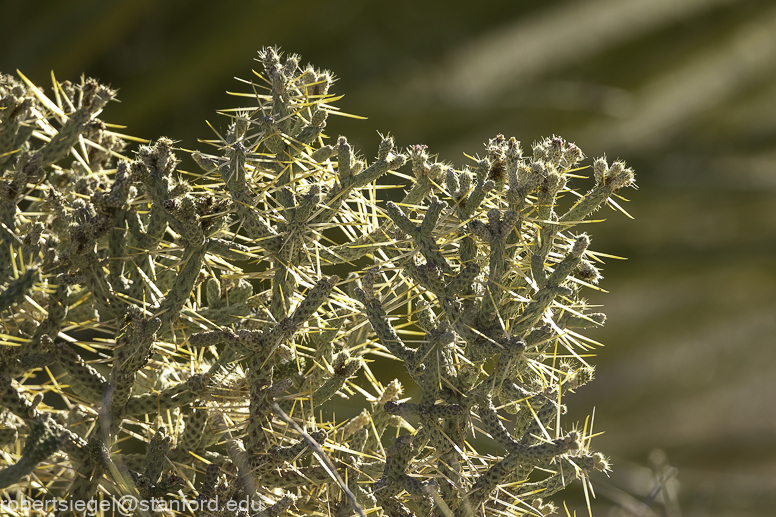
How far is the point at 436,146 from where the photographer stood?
1.18m

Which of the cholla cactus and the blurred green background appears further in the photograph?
the blurred green background

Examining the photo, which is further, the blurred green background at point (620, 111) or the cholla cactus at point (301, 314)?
the blurred green background at point (620, 111)

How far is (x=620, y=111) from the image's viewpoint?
1170 mm

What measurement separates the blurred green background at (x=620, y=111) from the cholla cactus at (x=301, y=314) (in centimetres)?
62

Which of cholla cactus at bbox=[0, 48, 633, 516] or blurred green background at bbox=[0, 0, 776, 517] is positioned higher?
blurred green background at bbox=[0, 0, 776, 517]

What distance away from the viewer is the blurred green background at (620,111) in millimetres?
1015

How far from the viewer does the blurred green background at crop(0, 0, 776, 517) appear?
3.33 ft

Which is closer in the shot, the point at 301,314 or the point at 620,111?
the point at 301,314

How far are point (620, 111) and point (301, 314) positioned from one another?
3.47ft

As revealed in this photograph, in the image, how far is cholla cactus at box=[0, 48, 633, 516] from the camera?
10.1 inches

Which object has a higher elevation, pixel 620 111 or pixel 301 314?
pixel 620 111

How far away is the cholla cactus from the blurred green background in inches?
24.4

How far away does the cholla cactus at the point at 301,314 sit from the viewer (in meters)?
0.26

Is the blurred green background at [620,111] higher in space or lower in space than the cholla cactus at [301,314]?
higher
